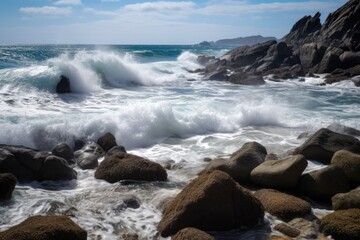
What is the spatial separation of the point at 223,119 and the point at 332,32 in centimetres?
3287

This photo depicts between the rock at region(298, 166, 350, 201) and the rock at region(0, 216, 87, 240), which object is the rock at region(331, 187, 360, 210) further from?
the rock at region(0, 216, 87, 240)

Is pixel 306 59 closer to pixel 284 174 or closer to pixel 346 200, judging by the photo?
pixel 284 174

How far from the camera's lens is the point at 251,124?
12266 mm

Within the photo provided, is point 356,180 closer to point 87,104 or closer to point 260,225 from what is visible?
point 260,225

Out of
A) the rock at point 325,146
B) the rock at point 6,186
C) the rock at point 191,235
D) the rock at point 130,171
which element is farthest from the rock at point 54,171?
the rock at point 325,146

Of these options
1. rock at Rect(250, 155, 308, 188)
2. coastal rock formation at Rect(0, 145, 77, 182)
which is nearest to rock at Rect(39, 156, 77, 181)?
coastal rock formation at Rect(0, 145, 77, 182)

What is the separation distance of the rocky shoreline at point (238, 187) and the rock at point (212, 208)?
13 millimetres

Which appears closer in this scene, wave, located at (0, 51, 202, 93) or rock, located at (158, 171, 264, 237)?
rock, located at (158, 171, 264, 237)

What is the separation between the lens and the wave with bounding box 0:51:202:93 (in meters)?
16.6

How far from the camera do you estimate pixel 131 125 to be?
413 inches

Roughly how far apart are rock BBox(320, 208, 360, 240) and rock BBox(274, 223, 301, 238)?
351 millimetres

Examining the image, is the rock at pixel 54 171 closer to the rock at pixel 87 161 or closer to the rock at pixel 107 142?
the rock at pixel 87 161

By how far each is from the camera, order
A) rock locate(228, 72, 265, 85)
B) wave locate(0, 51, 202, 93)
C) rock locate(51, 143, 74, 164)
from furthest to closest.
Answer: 1. rock locate(228, 72, 265, 85)
2. wave locate(0, 51, 202, 93)
3. rock locate(51, 143, 74, 164)

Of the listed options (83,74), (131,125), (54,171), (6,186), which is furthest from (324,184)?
(83,74)
